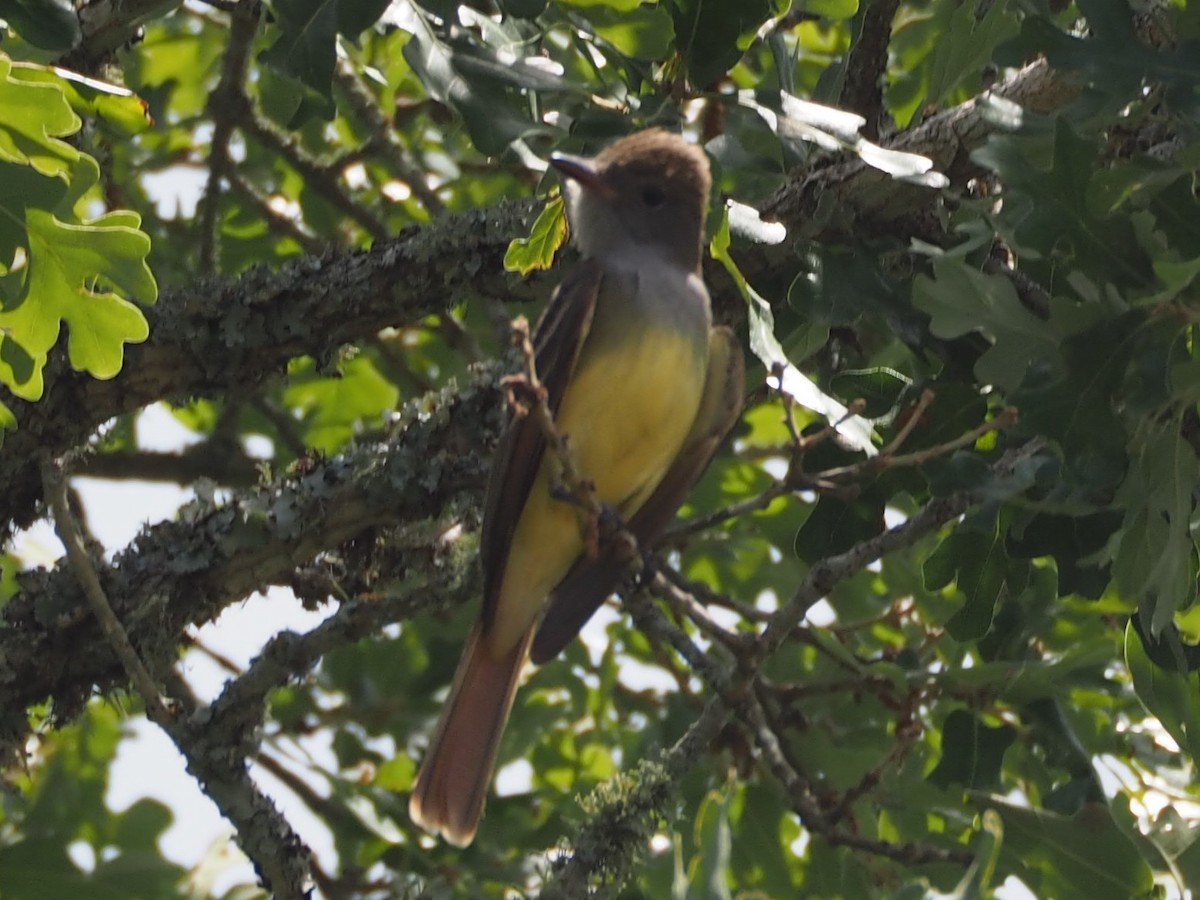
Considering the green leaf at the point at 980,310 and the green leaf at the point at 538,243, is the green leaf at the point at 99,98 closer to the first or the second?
the green leaf at the point at 538,243

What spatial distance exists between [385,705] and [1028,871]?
8.74 feet

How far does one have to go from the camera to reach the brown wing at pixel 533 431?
3812 millimetres

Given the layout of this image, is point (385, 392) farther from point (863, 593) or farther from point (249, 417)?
point (863, 593)

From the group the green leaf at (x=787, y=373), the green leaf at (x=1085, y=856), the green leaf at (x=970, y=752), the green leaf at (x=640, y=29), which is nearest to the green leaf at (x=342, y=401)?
the green leaf at (x=640, y=29)

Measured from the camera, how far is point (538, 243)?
3977mm

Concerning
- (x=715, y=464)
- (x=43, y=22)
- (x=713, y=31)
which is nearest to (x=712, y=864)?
(x=713, y=31)

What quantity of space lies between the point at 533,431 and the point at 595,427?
0.95 feet

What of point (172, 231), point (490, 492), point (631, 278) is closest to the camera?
point (490, 492)

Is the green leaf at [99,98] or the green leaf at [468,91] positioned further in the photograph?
the green leaf at [468,91]

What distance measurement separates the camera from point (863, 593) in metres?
5.77

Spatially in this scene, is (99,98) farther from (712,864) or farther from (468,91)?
(712,864)

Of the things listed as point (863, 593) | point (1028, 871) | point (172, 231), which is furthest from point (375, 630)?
point (172, 231)

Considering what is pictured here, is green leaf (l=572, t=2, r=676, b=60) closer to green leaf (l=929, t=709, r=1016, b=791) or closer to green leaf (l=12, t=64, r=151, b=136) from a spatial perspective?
green leaf (l=12, t=64, r=151, b=136)

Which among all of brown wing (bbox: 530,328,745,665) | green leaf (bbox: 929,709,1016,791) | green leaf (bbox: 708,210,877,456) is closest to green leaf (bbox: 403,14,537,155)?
green leaf (bbox: 708,210,877,456)
